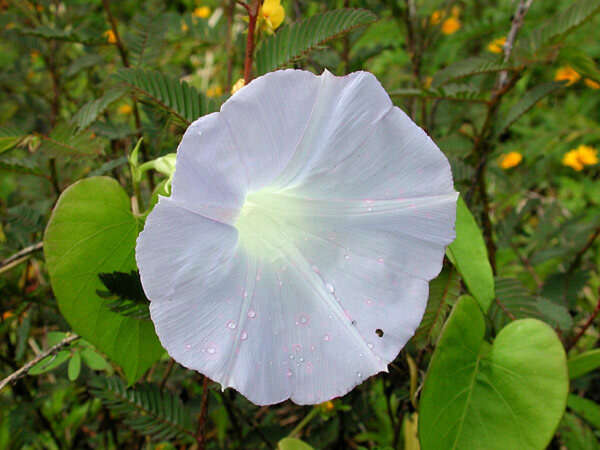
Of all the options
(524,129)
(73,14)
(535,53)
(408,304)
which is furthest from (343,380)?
(524,129)

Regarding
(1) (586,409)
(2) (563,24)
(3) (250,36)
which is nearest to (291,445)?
(3) (250,36)

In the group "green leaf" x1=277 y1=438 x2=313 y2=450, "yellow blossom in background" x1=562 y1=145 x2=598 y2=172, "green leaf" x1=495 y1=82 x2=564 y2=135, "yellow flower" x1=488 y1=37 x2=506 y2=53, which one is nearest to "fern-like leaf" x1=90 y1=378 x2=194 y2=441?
"green leaf" x1=277 y1=438 x2=313 y2=450

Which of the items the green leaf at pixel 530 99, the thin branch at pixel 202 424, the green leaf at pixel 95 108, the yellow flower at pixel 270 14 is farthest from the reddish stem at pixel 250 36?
the green leaf at pixel 530 99

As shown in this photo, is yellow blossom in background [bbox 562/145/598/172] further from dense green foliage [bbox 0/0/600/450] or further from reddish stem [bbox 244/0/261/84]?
reddish stem [bbox 244/0/261/84]

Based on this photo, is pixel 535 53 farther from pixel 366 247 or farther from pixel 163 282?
pixel 163 282

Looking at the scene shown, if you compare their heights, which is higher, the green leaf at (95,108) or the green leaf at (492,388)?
the green leaf at (95,108)

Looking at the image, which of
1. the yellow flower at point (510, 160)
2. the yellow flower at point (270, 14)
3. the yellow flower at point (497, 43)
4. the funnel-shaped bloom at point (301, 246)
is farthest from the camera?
the yellow flower at point (510, 160)

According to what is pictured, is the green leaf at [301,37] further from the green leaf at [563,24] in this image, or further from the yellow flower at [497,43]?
the yellow flower at [497,43]
